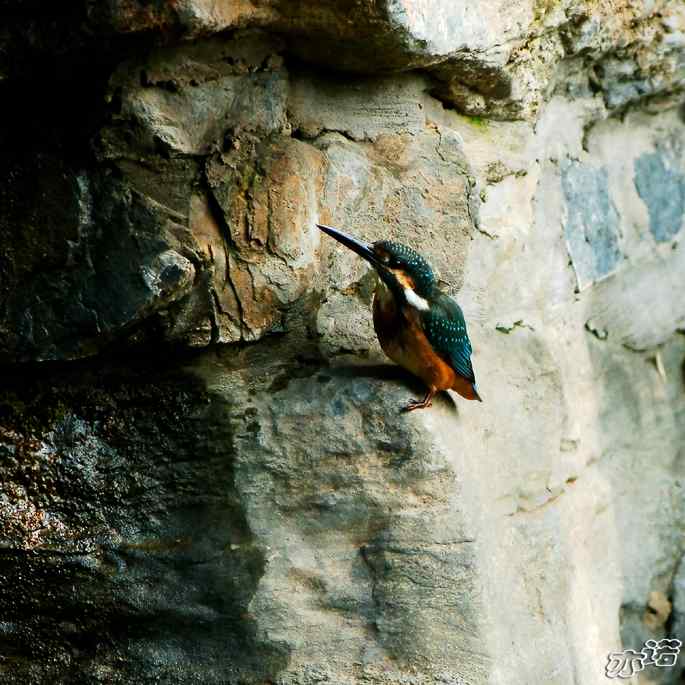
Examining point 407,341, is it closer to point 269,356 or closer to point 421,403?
point 421,403

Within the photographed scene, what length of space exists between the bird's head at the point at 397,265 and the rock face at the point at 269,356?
144 mm

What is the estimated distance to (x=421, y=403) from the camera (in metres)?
2.72

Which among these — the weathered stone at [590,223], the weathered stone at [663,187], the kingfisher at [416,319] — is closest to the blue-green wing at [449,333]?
the kingfisher at [416,319]

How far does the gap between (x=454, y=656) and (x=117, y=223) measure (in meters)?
1.30

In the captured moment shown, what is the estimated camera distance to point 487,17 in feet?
9.20

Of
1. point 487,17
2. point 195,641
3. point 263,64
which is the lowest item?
point 195,641

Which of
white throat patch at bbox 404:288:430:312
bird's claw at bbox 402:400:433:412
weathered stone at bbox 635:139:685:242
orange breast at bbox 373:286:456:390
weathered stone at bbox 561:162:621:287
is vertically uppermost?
weathered stone at bbox 635:139:685:242

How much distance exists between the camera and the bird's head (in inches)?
105

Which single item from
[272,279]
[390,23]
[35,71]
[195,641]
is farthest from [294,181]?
[195,641]

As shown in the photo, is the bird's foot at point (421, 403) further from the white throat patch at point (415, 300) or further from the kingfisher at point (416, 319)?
the white throat patch at point (415, 300)

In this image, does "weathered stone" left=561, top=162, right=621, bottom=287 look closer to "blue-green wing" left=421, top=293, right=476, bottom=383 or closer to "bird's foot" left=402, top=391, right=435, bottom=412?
"blue-green wing" left=421, top=293, right=476, bottom=383


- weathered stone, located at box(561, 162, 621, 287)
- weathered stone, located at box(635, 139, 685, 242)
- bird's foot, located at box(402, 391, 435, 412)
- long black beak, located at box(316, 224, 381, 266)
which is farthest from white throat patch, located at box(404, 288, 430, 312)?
weathered stone, located at box(635, 139, 685, 242)

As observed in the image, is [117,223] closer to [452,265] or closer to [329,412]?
[329,412]

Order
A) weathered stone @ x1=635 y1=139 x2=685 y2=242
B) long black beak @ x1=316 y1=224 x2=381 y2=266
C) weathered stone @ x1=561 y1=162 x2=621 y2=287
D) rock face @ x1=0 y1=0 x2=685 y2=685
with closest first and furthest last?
rock face @ x1=0 y1=0 x2=685 y2=685 → long black beak @ x1=316 y1=224 x2=381 y2=266 → weathered stone @ x1=561 y1=162 x2=621 y2=287 → weathered stone @ x1=635 y1=139 x2=685 y2=242
